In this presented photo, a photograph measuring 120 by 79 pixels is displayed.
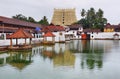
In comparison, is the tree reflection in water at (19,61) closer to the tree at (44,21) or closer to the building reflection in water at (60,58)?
the building reflection in water at (60,58)

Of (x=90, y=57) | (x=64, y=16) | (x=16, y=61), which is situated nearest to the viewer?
(x=16, y=61)

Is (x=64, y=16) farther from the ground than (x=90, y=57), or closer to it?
farther from the ground

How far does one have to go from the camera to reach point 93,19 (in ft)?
302

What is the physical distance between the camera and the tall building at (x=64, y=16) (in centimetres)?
10100

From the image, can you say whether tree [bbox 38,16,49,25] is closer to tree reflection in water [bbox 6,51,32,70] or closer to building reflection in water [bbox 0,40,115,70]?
building reflection in water [bbox 0,40,115,70]

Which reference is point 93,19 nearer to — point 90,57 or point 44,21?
point 44,21

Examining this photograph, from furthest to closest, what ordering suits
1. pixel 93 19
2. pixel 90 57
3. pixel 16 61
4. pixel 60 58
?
pixel 93 19 → pixel 90 57 → pixel 60 58 → pixel 16 61

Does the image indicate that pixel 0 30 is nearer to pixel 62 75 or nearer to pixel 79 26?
pixel 62 75

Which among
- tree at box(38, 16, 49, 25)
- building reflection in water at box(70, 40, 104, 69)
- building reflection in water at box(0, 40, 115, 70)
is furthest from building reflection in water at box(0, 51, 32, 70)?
tree at box(38, 16, 49, 25)

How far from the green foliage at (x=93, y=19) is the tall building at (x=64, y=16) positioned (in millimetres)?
5913

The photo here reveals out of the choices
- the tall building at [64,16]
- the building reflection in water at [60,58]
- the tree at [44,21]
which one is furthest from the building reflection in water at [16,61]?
the tall building at [64,16]

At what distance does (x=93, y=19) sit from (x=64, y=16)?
46.4 feet

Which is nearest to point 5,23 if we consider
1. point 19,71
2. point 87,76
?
point 19,71

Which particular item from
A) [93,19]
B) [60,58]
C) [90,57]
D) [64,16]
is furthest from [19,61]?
[64,16]
